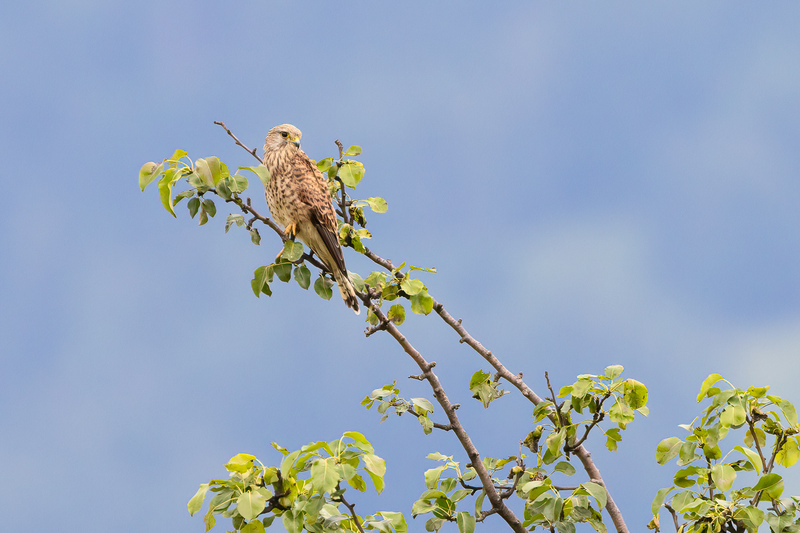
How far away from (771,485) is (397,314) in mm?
2099

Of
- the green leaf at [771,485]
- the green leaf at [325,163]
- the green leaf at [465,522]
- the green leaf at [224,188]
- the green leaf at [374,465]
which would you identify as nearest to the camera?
the green leaf at [374,465]

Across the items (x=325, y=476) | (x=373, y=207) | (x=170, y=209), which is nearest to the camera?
(x=325, y=476)

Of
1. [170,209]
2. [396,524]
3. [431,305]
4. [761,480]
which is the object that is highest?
[170,209]

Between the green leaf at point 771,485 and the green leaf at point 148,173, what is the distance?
3306 mm

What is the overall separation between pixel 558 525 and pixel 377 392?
1.16 m

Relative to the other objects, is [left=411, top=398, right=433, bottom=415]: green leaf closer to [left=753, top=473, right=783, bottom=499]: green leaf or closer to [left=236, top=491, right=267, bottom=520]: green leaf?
[left=236, top=491, right=267, bottom=520]: green leaf

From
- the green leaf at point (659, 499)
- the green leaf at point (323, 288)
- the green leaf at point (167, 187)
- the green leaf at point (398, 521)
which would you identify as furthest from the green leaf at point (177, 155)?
the green leaf at point (659, 499)

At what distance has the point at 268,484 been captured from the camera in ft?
11.3

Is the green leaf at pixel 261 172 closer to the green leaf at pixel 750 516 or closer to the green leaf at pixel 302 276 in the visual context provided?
the green leaf at pixel 302 276

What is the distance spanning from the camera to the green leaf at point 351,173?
4676 millimetres

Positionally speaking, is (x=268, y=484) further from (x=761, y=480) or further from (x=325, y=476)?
(x=761, y=480)

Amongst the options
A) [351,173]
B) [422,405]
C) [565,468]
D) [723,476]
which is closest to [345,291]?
[351,173]

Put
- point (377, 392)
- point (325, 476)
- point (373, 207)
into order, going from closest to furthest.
Result: point (325, 476), point (377, 392), point (373, 207)

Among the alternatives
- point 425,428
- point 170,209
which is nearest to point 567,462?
point 425,428
